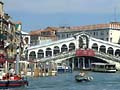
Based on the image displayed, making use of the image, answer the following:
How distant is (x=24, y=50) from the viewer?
9438 centimetres

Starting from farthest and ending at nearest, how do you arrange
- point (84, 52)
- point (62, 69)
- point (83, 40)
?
point (83, 40) → point (84, 52) → point (62, 69)

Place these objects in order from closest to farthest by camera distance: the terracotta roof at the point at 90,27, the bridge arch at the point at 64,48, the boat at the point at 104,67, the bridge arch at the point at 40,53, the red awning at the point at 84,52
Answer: the boat at the point at 104,67, the red awning at the point at 84,52, the bridge arch at the point at 40,53, the bridge arch at the point at 64,48, the terracotta roof at the point at 90,27

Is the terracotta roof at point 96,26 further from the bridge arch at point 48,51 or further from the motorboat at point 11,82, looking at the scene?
the motorboat at point 11,82

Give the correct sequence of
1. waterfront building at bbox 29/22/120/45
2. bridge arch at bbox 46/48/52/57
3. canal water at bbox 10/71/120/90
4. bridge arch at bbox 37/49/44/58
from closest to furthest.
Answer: canal water at bbox 10/71/120/90
bridge arch at bbox 37/49/44/58
bridge arch at bbox 46/48/52/57
waterfront building at bbox 29/22/120/45

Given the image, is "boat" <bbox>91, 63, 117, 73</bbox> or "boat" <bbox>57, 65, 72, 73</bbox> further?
"boat" <bbox>91, 63, 117, 73</bbox>

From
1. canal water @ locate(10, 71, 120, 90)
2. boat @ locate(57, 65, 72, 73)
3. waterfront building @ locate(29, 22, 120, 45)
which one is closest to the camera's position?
canal water @ locate(10, 71, 120, 90)

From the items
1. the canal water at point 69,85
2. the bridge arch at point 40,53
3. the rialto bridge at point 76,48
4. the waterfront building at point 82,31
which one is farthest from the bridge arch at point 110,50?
the canal water at point 69,85

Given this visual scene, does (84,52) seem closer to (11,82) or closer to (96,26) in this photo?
(96,26)

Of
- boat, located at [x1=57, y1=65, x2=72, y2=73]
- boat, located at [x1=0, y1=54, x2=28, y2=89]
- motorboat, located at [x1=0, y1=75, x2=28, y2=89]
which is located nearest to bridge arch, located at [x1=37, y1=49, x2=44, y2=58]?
boat, located at [x1=57, y1=65, x2=72, y2=73]

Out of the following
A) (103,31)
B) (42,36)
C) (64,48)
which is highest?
(103,31)

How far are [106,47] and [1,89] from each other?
5996 cm

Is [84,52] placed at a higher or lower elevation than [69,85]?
higher

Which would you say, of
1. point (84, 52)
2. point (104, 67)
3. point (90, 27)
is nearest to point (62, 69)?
point (104, 67)

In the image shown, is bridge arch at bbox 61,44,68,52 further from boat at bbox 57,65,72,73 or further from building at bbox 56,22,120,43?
building at bbox 56,22,120,43
